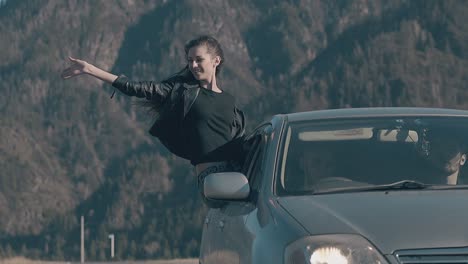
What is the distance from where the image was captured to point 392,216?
385 centimetres

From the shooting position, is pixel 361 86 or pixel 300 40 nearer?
pixel 361 86

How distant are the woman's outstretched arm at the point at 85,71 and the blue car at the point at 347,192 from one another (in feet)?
2.98

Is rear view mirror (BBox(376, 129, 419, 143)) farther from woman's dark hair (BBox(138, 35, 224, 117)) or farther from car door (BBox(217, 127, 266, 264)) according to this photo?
→ woman's dark hair (BBox(138, 35, 224, 117))

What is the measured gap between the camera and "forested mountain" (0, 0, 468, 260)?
116188 millimetres

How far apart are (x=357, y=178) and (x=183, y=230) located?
9711 centimetres

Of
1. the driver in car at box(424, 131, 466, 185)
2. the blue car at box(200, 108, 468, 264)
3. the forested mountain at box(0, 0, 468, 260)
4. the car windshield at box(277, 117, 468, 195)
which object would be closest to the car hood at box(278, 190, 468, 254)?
the blue car at box(200, 108, 468, 264)

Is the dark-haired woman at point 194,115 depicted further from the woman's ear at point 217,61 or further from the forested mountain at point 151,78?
the forested mountain at point 151,78

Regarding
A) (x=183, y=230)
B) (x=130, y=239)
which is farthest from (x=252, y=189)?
(x=130, y=239)

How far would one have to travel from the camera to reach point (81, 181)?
5349 inches

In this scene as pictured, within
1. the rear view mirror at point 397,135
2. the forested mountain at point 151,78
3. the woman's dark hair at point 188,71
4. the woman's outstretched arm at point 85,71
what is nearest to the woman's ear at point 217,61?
the woman's dark hair at point 188,71

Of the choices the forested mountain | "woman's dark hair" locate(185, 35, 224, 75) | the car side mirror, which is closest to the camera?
the car side mirror

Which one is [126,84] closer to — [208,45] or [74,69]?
[74,69]

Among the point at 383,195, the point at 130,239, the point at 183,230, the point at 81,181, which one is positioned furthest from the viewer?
the point at 81,181

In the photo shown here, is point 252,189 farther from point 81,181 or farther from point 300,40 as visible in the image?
point 300,40
